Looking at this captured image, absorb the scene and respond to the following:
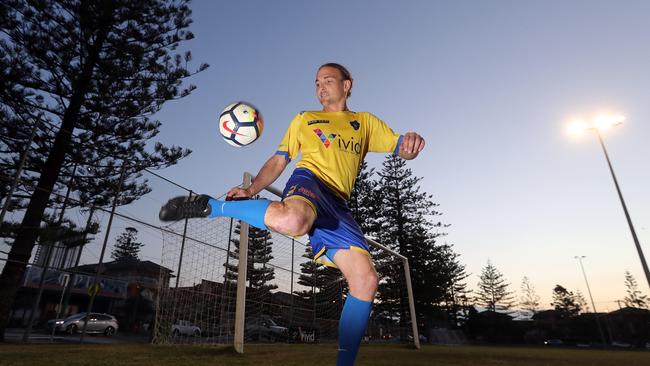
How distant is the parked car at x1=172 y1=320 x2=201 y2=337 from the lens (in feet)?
26.1

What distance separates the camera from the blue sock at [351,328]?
1.91 meters

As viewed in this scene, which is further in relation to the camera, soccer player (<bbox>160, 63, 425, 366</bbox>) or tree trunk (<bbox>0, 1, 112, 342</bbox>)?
tree trunk (<bbox>0, 1, 112, 342</bbox>)

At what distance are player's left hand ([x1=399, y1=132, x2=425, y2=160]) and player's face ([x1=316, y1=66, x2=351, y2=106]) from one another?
2.04 feet

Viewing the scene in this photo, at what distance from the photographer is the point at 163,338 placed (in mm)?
7352

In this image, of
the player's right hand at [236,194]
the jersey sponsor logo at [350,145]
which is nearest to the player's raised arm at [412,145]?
the jersey sponsor logo at [350,145]

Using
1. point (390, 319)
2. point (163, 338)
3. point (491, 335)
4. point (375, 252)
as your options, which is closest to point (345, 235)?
point (163, 338)

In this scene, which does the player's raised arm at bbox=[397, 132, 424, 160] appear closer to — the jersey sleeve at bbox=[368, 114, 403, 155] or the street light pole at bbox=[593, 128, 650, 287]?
the jersey sleeve at bbox=[368, 114, 403, 155]

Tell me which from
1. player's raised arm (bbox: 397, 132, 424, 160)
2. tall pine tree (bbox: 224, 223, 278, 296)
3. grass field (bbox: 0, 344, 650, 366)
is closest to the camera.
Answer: player's raised arm (bbox: 397, 132, 424, 160)

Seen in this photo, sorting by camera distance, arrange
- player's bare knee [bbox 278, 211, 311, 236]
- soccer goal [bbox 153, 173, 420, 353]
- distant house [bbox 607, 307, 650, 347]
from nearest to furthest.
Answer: player's bare knee [bbox 278, 211, 311, 236]
soccer goal [bbox 153, 173, 420, 353]
distant house [bbox 607, 307, 650, 347]

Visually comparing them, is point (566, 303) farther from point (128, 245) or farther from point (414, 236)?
point (128, 245)

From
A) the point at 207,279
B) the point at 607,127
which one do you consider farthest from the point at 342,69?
the point at 607,127

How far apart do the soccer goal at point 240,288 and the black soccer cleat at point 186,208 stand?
4.03 m

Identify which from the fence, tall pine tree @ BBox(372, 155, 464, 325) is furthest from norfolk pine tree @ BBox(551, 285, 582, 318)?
the fence

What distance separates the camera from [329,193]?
2.16 meters
